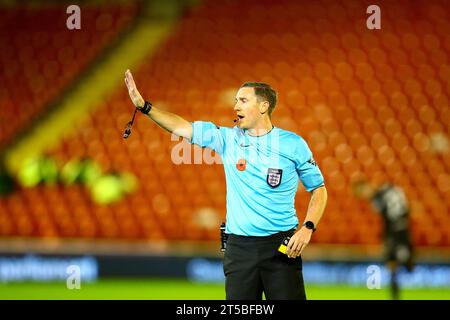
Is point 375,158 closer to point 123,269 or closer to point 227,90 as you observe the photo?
point 227,90

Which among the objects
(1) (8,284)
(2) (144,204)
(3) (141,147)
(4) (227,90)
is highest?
(4) (227,90)

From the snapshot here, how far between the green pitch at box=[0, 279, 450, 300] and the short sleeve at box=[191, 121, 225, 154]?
3596mm

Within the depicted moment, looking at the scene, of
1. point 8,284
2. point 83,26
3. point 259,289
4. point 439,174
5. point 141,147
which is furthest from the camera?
point 83,26

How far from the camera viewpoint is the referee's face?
4586mm

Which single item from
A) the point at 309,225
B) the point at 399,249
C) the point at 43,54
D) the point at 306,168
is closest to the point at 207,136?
the point at 306,168

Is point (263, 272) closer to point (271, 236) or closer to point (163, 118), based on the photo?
point (271, 236)

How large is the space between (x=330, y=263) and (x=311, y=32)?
3.29 m

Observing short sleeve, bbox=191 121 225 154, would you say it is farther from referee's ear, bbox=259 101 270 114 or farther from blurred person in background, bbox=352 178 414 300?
blurred person in background, bbox=352 178 414 300

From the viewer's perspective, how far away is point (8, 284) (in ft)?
29.2

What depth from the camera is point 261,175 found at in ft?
14.9

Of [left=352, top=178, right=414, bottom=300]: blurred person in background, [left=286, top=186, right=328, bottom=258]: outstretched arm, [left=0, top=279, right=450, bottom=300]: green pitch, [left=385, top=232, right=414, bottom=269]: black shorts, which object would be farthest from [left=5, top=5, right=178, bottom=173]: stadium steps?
[left=286, top=186, right=328, bottom=258]: outstretched arm

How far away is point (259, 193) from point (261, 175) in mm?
100

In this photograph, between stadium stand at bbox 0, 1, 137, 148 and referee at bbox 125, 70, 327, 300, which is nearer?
referee at bbox 125, 70, 327, 300

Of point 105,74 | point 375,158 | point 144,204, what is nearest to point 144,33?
point 105,74
